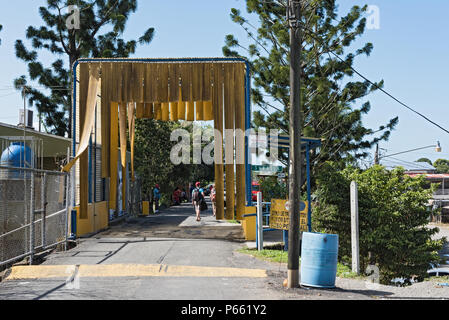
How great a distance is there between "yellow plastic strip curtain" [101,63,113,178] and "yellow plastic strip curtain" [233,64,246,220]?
15.0 ft

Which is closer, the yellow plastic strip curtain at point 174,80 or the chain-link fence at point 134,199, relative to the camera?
the yellow plastic strip curtain at point 174,80

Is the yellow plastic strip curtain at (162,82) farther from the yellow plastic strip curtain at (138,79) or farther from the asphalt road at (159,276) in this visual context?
the asphalt road at (159,276)

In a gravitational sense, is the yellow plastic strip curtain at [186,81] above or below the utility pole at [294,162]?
above

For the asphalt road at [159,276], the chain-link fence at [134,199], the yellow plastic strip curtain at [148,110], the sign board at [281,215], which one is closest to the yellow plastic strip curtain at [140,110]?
the yellow plastic strip curtain at [148,110]

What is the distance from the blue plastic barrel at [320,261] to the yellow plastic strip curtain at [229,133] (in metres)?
8.04

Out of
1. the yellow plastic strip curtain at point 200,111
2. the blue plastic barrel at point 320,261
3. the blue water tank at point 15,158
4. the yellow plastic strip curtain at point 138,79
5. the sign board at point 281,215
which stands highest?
the yellow plastic strip curtain at point 138,79

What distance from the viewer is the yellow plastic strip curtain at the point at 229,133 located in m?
17.8

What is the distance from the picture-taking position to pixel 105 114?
1884cm

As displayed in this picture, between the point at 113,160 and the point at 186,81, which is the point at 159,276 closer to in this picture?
the point at 186,81

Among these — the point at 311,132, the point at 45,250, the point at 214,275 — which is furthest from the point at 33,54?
the point at 214,275

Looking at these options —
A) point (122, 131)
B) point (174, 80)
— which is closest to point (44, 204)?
point (174, 80)

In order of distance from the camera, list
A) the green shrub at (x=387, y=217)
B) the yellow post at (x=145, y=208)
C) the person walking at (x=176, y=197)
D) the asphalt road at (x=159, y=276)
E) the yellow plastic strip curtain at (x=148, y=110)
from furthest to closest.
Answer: the person walking at (x=176, y=197) < the yellow post at (x=145, y=208) < the yellow plastic strip curtain at (x=148, y=110) < the green shrub at (x=387, y=217) < the asphalt road at (x=159, y=276)

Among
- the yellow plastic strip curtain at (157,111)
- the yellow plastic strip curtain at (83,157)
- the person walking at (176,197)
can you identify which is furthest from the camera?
the person walking at (176,197)
